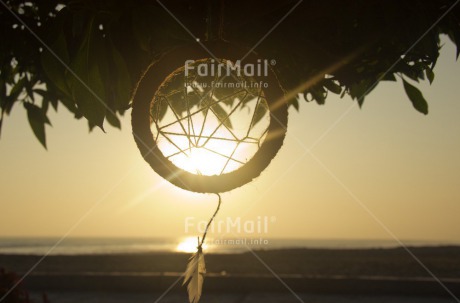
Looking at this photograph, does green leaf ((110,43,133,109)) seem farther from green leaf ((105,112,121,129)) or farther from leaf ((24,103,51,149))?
leaf ((24,103,51,149))

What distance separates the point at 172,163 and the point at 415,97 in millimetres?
2326

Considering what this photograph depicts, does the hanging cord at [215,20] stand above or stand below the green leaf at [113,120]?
above

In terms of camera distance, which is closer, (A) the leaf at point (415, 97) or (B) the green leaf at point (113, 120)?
(A) the leaf at point (415, 97)

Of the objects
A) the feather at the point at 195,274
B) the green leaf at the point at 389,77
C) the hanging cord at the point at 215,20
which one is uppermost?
the hanging cord at the point at 215,20

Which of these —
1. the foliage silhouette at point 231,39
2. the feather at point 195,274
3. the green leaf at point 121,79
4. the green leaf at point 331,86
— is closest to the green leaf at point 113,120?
the foliage silhouette at point 231,39

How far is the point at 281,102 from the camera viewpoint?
2.14 meters

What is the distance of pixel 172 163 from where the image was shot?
2.12 meters

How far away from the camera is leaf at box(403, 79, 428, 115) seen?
3.82 m

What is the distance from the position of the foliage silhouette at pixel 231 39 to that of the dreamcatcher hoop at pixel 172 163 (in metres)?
0.11

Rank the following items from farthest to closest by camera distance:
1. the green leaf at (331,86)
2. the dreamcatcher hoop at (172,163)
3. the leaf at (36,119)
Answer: the leaf at (36,119)
the green leaf at (331,86)
the dreamcatcher hoop at (172,163)

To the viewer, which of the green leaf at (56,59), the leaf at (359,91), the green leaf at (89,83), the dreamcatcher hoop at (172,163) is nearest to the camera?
the dreamcatcher hoop at (172,163)

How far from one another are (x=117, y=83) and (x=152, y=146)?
0.65 metres

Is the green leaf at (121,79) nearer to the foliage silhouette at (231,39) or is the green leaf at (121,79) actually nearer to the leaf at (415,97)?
the foliage silhouette at (231,39)

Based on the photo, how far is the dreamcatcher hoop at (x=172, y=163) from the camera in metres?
2.11
